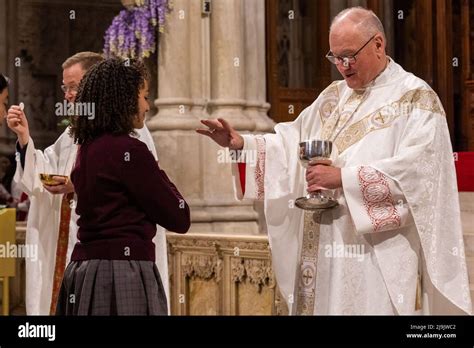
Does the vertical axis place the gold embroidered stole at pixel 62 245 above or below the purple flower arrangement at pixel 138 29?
below

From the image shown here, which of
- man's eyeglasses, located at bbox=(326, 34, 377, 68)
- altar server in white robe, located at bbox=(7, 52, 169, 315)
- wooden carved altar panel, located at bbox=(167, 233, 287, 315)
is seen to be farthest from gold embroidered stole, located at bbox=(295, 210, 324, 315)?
wooden carved altar panel, located at bbox=(167, 233, 287, 315)

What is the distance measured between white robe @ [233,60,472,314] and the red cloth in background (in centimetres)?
357

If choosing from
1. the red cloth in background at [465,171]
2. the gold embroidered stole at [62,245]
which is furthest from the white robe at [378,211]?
the red cloth in background at [465,171]

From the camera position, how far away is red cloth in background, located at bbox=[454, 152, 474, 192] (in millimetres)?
8047

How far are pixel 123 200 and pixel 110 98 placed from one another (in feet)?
1.18

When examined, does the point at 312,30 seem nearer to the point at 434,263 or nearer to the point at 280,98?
the point at 280,98

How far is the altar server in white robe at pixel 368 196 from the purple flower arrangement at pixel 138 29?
3.71 metres

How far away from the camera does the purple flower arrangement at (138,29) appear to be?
821 centimetres

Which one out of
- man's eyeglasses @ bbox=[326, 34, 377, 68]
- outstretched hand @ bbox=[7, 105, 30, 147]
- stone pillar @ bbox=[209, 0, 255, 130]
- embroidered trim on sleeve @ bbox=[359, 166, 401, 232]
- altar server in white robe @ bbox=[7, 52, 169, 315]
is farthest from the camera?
stone pillar @ bbox=[209, 0, 255, 130]

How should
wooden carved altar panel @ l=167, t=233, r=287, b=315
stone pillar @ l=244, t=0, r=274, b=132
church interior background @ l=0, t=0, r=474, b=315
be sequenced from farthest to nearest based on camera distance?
stone pillar @ l=244, t=0, r=274, b=132
church interior background @ l=0, t=0, r=474, b=315
wooden carved altar panel @ l=167, t=233, r=287, b=315

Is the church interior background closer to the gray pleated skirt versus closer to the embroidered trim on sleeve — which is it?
the embroidered trim on sleeve

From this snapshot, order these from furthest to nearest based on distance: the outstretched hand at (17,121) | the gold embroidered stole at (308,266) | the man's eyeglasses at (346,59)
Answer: the outstretched hand at (17,121) → the gold embroidered stole at (308,266) → the man's eyeglasses at (346,59)

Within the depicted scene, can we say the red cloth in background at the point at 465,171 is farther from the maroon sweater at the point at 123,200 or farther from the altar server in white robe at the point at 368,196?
the maroon sweater at the point at 123,200

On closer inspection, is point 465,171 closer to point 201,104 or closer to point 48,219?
point 201,104
